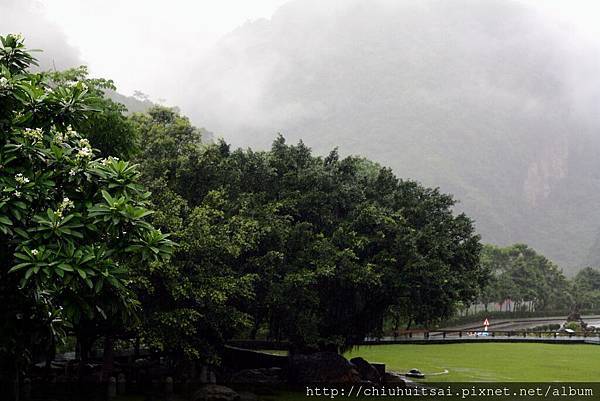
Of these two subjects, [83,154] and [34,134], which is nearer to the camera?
[83,154]

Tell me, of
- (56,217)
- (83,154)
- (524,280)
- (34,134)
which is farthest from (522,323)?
(56,217)

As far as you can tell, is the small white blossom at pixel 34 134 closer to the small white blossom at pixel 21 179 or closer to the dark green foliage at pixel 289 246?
the small white blossom at pixel 21 179

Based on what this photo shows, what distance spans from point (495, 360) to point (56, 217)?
42.2 m

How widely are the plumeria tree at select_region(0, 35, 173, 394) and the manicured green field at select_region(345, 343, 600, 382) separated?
28.9 meters

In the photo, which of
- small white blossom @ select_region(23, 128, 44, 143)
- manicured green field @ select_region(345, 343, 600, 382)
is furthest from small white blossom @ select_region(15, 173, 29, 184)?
manicured green field @ select_region(345, 343, 600, 382)

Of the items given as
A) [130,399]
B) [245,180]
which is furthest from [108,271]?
[245,180]

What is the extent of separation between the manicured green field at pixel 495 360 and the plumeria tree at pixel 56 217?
28.9 metres

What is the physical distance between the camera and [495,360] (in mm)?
45656

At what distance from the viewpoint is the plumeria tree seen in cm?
895

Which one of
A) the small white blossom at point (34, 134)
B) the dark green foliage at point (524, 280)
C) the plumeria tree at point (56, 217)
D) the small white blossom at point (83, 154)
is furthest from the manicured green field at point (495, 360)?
the dark green foliage at point (524, 280)

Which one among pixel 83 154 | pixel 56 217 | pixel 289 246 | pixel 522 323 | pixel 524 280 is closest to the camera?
pixel 56 217

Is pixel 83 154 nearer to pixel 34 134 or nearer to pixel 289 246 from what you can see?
pixel 34 134

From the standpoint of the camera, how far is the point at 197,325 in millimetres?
25109

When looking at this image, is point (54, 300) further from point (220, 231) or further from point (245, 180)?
point (245, 180)
